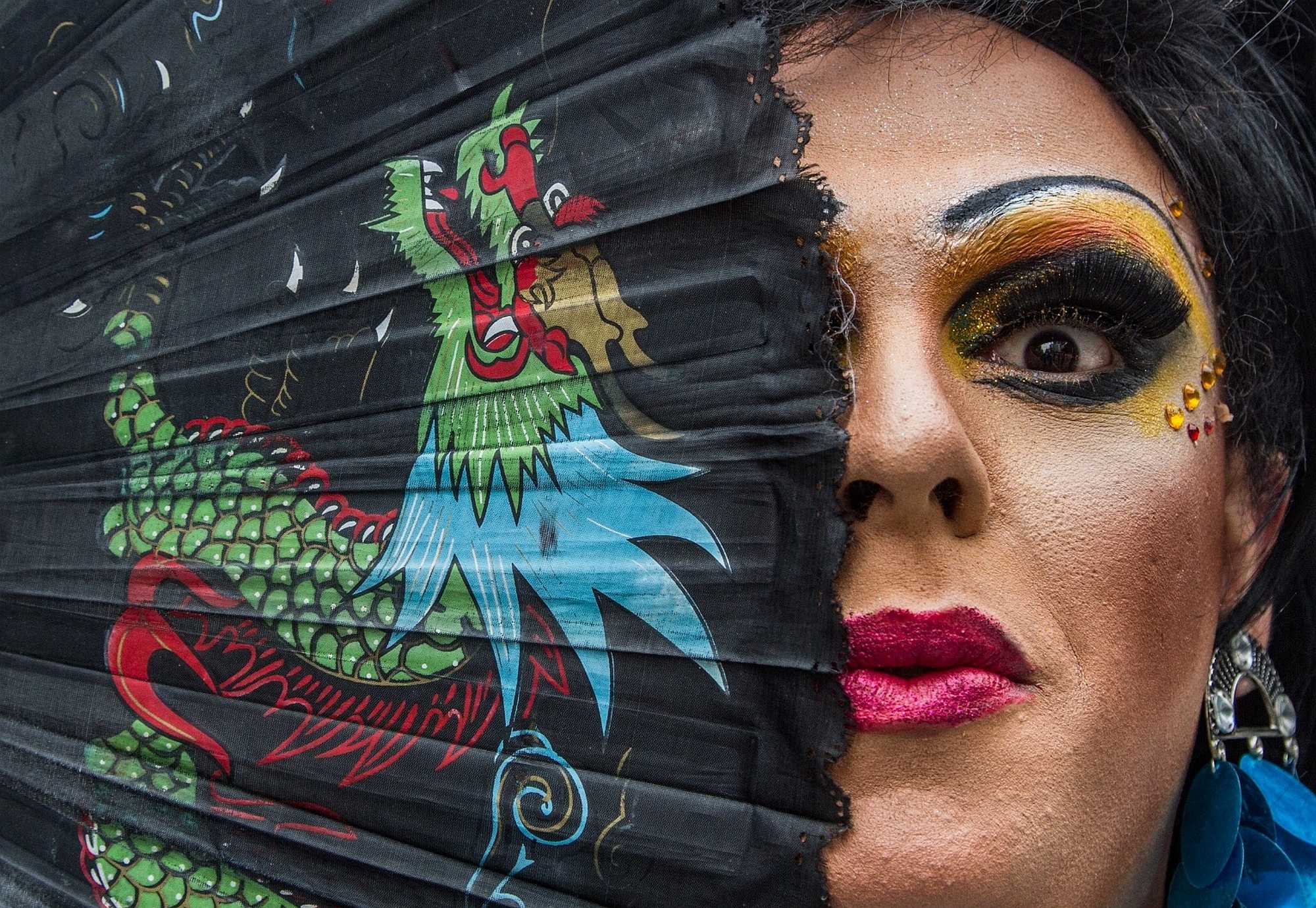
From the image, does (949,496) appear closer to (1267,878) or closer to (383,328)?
(383,328)

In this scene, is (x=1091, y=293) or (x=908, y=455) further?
(x=1091, y=293)

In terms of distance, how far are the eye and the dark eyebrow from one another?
0.14 metres

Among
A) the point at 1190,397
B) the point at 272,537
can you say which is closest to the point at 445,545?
the point at 272,537

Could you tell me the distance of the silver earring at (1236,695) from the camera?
1.40 metres

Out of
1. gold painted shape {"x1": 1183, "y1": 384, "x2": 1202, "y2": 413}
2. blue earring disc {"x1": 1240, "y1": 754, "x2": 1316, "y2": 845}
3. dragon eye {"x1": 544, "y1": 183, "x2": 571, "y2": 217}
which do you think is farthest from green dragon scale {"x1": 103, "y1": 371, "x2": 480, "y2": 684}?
blue earring disc {"x1": 1240, "y1": 754, "x2": 1316, "y2": 845}

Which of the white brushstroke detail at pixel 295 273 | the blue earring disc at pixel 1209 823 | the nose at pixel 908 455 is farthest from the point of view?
the blue earring disc at pixel 1209 823

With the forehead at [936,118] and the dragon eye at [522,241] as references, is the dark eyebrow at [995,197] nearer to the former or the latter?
the forehead at [936,118]

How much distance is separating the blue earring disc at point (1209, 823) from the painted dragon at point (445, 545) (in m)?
0.75

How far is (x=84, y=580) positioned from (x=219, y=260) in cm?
42

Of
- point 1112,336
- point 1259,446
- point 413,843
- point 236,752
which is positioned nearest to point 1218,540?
point 1259,446

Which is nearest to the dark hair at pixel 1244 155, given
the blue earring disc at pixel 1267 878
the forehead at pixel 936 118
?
the forehead at pixel 936 118

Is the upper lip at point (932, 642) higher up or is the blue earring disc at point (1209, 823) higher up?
the upper lip at point (932, 642)

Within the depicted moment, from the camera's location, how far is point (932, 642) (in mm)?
1081

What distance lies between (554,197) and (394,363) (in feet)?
0.82
